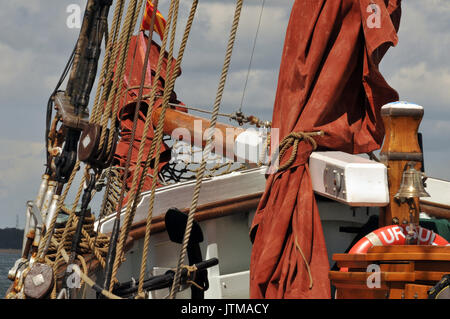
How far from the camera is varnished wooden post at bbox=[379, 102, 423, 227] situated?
531cm

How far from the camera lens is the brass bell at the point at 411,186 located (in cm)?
507

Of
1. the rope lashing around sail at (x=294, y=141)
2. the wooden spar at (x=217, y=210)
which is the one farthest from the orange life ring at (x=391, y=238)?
the wooden spar at (x=217, y=210)

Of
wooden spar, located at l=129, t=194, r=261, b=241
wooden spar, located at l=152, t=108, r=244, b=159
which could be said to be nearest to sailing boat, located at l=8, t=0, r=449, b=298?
wooden spar, located at l=129, t=194, r=261, b=241

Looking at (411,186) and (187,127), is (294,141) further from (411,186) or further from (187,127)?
(187,127)

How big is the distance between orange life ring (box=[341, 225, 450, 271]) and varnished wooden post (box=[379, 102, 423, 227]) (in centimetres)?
27

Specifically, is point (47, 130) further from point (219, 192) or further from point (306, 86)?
point (306, 86)

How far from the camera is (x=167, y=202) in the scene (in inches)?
276

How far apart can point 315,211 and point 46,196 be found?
2.16 m

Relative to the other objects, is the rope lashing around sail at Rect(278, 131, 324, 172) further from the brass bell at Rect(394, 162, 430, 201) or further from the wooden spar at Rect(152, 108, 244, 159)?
the wooden spar at Rect(152, 108, 244, 159)

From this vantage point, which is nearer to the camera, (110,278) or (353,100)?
(110,278)

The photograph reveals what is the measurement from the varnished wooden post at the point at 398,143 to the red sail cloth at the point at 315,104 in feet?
1.55
